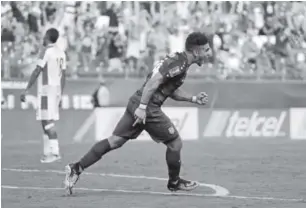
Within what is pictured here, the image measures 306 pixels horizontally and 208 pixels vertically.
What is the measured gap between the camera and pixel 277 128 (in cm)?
2144

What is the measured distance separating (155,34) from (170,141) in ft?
38.4

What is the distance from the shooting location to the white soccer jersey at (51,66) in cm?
1558

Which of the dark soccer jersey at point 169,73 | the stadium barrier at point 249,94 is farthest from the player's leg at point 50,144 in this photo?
the dark soccer jersey at point 169,73

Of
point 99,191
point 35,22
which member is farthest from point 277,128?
point 99,191

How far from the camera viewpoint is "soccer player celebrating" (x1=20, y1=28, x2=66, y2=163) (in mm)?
15594

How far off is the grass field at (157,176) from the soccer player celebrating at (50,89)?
0.37 metres

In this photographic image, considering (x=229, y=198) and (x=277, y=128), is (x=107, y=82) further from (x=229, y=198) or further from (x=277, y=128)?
(x=229, y=198)

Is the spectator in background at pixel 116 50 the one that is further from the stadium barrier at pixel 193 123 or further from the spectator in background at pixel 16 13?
the spectator in background at pixel 16 13

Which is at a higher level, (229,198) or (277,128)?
(229,198)

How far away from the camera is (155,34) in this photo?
22031 millimetres

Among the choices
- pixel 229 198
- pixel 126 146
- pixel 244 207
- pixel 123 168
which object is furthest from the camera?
pixel 126 146

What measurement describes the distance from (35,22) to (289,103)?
21.0ft

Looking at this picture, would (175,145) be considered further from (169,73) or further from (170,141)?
(169,73)

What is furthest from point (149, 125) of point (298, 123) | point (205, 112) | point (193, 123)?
point (298, 123)
